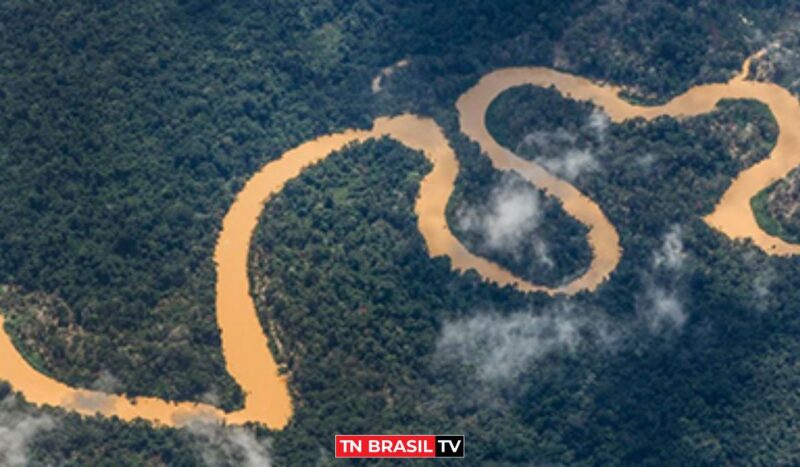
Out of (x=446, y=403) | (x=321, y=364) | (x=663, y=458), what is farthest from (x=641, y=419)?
(x=321, y=364)

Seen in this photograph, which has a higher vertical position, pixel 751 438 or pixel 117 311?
pixel 117 311

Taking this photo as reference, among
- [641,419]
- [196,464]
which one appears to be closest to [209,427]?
[196,464]

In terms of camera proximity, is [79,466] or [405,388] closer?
[79,466]

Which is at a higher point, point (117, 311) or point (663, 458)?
point (117, 311)

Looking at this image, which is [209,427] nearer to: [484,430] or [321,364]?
[321,364]

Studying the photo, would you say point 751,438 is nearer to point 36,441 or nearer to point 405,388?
point 405,388

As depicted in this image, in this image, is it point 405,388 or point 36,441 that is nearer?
point 36,441
